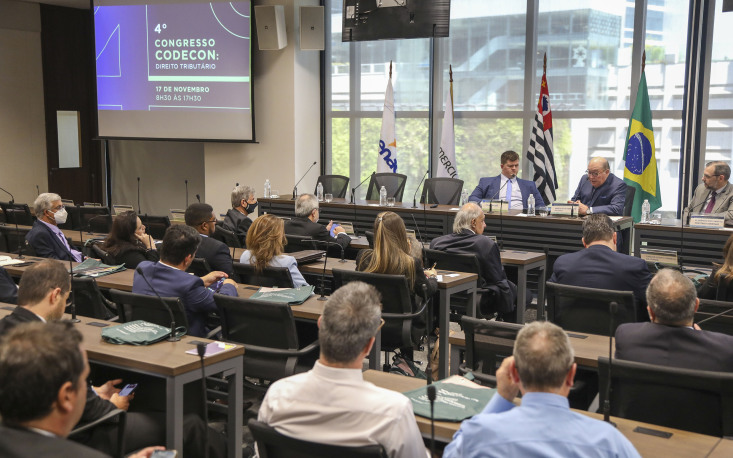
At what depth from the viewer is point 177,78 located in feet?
32.8

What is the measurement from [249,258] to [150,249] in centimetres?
104

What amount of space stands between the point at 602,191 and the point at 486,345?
4.52 metres

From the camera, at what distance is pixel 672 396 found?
2400 mm

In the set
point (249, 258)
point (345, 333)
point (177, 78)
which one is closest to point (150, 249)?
point (249, 258)

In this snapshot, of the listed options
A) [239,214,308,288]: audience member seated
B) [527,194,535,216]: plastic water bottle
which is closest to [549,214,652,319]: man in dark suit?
[239,214,308,288]: audience member seated

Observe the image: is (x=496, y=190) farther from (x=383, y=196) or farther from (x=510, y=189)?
(x=383, y=196)

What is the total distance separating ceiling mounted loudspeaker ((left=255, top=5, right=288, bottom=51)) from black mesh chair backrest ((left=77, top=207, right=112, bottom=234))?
3157 mm

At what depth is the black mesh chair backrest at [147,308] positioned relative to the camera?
3475 millimetres

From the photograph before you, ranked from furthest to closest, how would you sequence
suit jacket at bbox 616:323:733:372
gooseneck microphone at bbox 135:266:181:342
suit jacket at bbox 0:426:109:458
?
gooseneck microphone at bbox 135:266:181:342 → suit jacket at bbox 616:323:733:372 → suit jacket at bbox 0:426:109:458

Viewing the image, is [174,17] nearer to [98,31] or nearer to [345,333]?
[98,31]

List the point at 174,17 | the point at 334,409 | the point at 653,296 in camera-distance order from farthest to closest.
Answer: 1. the point at 174,17
2. the point at 653,296
3. the point at 334,409

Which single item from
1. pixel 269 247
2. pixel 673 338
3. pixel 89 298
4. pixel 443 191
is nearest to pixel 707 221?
pixel 443 191

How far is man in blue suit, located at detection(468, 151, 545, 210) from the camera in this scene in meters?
7.53

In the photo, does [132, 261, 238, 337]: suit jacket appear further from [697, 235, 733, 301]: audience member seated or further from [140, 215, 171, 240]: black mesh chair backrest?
[140, 215, 171, 240]: black mesh chair backrest
